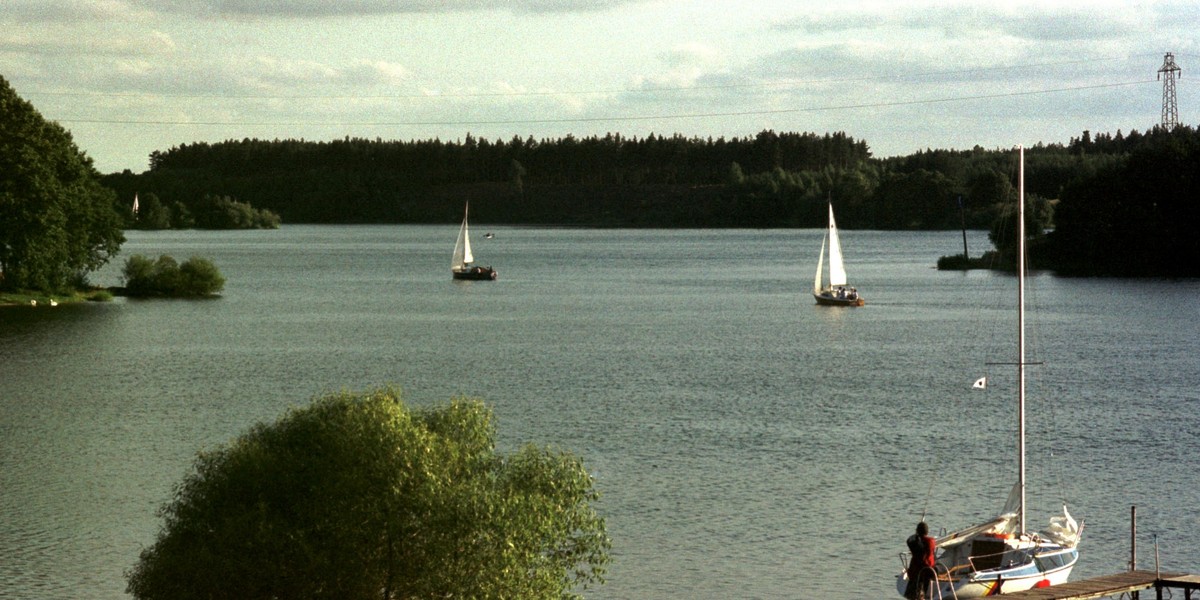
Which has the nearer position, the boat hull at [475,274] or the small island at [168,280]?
the small island at [168,280]

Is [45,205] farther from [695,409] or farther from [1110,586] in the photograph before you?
[1110,586]

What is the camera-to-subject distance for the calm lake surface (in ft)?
121

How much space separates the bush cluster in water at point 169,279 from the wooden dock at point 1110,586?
99396 mm

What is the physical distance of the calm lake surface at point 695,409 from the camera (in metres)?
36.9

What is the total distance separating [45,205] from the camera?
98.0 metres

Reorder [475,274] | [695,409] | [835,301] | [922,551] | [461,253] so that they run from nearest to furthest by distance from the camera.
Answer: [922,551] < [695,409] < [835,301] < [475,274] < [461,253]

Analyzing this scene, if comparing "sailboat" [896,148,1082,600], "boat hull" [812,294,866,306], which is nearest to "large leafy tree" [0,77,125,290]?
"boat hull" [812,294,866,306]

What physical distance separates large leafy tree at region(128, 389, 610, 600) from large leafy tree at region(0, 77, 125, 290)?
256ft

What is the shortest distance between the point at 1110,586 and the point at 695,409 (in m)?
32.5

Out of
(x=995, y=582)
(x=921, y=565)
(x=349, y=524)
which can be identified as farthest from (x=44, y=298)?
(x=921, y=565)

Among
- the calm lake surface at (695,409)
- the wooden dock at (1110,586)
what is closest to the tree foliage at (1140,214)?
the calm lake surface at (695,409)

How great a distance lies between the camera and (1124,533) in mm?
38156

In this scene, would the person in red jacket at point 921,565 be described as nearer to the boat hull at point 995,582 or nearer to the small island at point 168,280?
the boat hull at point 995,582

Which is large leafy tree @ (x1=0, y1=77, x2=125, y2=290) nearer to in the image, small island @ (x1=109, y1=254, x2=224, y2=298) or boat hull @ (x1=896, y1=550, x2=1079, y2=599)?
small island @ (x1=109, y1=254, x2=224, y2=298)
